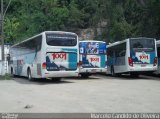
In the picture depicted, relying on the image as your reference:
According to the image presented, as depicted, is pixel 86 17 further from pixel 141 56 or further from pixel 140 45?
pixel 141 56

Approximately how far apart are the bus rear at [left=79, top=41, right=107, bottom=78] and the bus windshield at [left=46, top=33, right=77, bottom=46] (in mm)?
3592

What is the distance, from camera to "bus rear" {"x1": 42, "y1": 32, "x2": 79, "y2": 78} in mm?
21188

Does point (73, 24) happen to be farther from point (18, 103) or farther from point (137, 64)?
point (18, 103)

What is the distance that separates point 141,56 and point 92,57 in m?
3.65

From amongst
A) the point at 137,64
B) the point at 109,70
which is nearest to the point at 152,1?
the point at 109,70

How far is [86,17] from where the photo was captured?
52219mm

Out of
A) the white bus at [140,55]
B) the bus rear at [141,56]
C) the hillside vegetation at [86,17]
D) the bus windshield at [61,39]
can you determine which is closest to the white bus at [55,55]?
the bus windshield at [61,39]

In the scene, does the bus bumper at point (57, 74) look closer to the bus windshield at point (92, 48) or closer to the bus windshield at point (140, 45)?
the bus windshield at point (92, 48)

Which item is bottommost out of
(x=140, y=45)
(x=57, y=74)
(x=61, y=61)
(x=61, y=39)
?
(x=57, y=74)

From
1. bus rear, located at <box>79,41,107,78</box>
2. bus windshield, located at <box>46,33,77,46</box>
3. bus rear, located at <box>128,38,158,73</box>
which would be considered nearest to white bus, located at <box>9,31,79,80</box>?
bus windshield, located at <box>46,33,77,46</box>

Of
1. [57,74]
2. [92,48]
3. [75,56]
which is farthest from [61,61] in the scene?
[92,48]

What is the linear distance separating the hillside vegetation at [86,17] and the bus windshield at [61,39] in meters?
18.3

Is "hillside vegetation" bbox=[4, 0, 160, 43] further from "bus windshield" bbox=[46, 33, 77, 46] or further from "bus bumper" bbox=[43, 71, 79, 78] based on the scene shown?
"bus bumper" bbox=[43, 71, 79, 78]

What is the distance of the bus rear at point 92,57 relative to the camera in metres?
25.6
